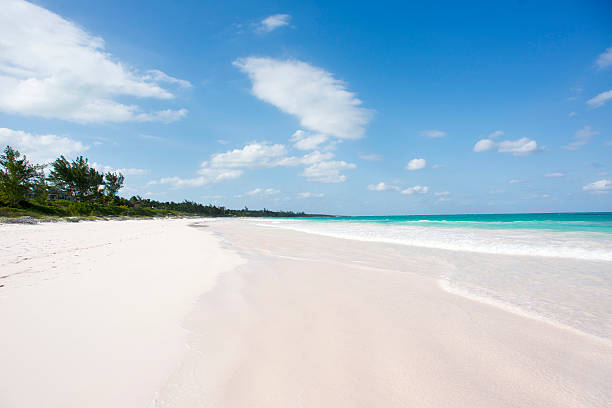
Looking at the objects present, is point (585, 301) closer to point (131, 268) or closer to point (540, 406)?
point (540, 406)

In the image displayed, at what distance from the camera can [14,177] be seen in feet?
115

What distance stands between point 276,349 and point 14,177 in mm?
50837

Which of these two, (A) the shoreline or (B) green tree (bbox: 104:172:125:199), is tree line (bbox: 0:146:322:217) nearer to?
(B) green tree (bbox: 104:172:125:199)

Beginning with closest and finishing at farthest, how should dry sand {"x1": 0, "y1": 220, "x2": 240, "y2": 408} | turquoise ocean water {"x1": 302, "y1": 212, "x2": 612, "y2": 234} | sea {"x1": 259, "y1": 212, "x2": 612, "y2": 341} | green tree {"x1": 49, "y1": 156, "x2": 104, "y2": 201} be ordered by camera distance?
dry sand {"x1": 0, "y1": 220, "x2": 240, "y2": 408}, sea {"x1": 259, "y1": 212, "x2": 612, "y2": 341}, turquoise ocean water {"x1": 302, "y1": 212, "x2": 612, "y2": 234}, green tree {"x1": 49, "y1": 156, "x2": 104, "y2": 201}

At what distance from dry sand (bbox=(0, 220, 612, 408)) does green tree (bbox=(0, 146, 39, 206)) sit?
43.0 m

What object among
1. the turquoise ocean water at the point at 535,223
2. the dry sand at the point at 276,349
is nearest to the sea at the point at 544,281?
the dry sand at the point at 276,349

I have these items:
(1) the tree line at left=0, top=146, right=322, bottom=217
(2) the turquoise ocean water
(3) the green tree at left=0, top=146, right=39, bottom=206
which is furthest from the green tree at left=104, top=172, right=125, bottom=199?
(2) the turquoise ocean water

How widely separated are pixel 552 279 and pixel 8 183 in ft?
173

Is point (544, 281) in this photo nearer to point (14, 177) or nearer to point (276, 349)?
point (276, 349)

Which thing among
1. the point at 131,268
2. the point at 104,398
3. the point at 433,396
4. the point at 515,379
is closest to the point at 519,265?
the point at 515,379

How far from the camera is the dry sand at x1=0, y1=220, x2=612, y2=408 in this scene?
1.95 metres

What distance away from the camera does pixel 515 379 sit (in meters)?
2.23

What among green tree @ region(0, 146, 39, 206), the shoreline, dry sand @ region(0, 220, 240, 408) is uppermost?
green tree @ region(0, 146, 39, 206)

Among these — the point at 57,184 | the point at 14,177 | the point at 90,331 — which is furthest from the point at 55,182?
the point at 90,331
